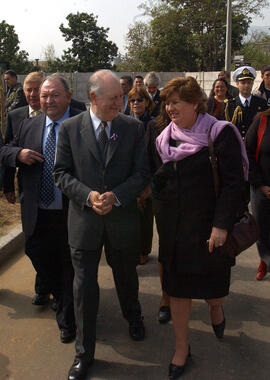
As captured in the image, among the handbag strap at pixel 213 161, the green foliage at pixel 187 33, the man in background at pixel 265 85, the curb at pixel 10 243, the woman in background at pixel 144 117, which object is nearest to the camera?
the handbag strap at pixel 213 161

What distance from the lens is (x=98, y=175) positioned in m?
2.75

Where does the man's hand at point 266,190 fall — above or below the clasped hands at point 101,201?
below

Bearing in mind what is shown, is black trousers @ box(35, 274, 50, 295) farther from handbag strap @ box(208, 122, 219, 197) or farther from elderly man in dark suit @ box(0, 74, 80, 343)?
handbag strap @ box(208, 122, 219, 197)

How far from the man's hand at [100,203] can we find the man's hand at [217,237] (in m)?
0.64

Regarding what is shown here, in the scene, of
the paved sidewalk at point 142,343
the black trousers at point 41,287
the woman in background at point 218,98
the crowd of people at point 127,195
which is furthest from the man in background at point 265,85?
the black trousers at point 41,287

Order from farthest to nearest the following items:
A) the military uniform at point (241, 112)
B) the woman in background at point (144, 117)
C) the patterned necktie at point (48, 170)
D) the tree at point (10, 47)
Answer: the tree at point (10, 47) < the military uniform at point (241, 112) < the woman in background at point (144, 117) < the patterned necktie at point (48, 170)

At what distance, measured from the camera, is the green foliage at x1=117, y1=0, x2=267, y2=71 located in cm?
3672

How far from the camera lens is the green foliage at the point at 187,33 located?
36.7 meters

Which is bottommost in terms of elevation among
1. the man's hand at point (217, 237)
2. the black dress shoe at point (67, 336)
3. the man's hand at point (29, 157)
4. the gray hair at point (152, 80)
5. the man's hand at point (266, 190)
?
the black dress shoe at point (67, 336)

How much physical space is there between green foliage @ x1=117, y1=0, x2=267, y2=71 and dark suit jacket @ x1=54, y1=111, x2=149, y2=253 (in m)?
36.1

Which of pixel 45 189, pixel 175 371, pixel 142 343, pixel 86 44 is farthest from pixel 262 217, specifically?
pixel 86 44

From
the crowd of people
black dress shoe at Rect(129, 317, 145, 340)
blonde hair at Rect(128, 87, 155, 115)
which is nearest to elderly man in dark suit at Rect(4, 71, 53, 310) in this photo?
the crowd of people

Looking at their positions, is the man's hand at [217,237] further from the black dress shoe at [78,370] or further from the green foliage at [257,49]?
the green foliage at [257,49]

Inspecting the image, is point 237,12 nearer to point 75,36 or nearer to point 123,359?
point 75,36
